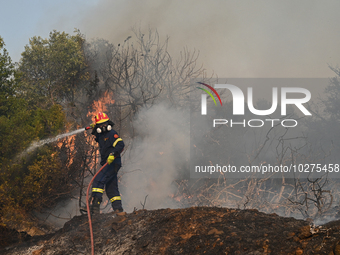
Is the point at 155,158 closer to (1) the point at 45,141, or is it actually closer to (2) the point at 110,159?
(1) the point at 45,141

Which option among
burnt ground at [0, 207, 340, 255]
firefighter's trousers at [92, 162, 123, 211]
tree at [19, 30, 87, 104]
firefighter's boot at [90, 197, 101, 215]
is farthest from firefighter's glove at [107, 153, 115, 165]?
tree at [19, 30, 87, 104]

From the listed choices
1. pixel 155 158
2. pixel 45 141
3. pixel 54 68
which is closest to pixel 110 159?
pixel 45 141

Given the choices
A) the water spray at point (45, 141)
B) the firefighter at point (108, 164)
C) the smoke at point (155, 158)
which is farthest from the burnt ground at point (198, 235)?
the smoke at point (155, 158)

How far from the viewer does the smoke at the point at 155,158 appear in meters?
11.5

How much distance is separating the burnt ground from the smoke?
17.9 feet

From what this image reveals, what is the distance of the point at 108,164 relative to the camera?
6.65 meters

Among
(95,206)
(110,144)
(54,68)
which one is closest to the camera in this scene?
(95,206)

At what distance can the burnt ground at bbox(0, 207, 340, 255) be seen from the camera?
10.7 ft

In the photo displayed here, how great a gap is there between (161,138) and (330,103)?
508 inches

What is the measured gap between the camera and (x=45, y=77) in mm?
17812

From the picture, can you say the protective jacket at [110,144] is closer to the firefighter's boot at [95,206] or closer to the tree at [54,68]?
the firefighter's boot at [95,206]

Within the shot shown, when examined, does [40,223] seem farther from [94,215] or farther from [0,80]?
[0,80]

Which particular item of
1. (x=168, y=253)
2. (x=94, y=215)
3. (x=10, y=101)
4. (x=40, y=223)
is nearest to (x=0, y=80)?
(x=10, y=101)

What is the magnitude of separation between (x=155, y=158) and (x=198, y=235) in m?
8.14
